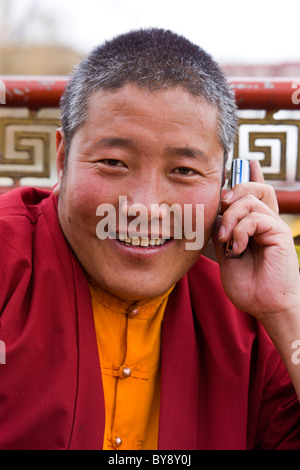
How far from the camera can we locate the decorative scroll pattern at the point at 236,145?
7.90ft

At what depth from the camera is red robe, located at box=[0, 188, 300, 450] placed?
145cm

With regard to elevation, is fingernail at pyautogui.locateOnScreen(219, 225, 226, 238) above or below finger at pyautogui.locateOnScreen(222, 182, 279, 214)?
below

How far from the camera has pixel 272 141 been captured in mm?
2420

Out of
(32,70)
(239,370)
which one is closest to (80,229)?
(239,370)

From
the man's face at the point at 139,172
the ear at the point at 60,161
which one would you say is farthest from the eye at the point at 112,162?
the ear at the point at 60,161

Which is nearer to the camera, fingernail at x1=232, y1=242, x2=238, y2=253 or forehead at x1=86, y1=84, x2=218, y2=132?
forehead at x1=86, y1=84, x2=218, y2=132

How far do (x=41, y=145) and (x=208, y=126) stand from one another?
1.08m

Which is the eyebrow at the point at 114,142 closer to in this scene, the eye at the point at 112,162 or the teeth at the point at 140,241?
the eye at the point at 112,162

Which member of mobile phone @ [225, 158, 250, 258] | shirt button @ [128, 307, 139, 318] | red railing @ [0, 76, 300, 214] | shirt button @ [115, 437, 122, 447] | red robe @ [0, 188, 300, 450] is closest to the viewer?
red robe @ [0, 188, 300, 450]

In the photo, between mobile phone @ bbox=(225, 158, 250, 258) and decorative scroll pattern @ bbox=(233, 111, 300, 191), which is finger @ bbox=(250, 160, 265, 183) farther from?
decorative scroll pattern @ bbox=(233, 111, 300, 191)

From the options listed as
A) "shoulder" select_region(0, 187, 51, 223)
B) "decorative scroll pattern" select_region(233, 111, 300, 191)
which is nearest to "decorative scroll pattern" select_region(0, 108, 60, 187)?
"shoulder" select_region(0, 187, 51, 223)

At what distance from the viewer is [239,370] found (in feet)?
5.57

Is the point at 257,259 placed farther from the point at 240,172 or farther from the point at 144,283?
the point at 144,283
